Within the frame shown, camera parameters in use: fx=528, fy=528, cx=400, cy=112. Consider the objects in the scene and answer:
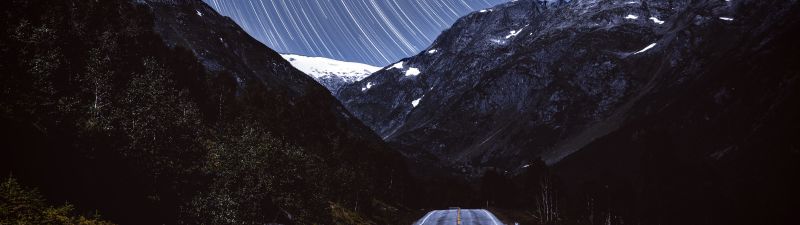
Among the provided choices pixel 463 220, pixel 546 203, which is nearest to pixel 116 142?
pixel 463 220

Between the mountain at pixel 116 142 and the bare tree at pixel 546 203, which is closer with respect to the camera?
the mountain at pixel 116 142

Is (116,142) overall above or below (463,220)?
above

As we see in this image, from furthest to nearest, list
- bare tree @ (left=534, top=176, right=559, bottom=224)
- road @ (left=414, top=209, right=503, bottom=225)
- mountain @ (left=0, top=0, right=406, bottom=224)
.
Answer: bare tree @ (left=534, top=176, right=559, bottom=224), road @ (left=414, top=209, right=503, bottom=225), mountain @ (left=0, top=0, right=406, bottom=224)

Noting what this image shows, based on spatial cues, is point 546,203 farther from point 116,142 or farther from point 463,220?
point 116,142

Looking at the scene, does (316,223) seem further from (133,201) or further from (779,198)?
(779,198)

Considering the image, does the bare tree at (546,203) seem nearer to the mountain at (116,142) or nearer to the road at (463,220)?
the road at (463,220)

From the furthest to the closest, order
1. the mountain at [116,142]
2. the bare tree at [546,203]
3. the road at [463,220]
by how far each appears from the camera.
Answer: the bare tree at [546,203] → the road at [463,220] → the mountain at [116,142]

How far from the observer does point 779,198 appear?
112m

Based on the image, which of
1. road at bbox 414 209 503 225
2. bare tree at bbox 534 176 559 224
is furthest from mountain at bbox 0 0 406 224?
bare tree at bbox 534 176 559 224

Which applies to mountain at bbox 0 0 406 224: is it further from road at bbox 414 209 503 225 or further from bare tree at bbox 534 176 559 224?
bare tree at bbox 534 176 559 224

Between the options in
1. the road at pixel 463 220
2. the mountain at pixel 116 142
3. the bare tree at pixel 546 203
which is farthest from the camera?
the bare tree at pixel 546 203

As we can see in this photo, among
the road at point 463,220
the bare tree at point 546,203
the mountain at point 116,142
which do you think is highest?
the mountain at point 116,142

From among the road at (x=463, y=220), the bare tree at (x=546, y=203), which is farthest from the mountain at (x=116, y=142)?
the bare tree at (x=546, y=203)

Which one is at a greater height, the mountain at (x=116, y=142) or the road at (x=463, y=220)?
the mountain at (x=116, y=142)
